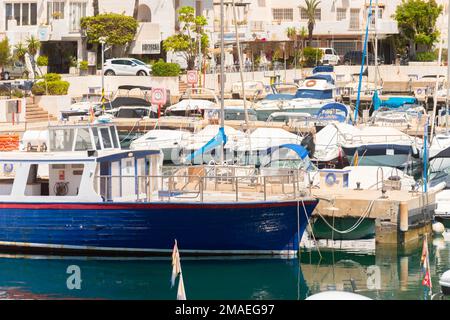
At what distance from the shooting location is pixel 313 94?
5719 cm

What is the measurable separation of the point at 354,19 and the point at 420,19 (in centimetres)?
593

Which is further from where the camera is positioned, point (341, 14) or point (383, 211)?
point (341, 14)

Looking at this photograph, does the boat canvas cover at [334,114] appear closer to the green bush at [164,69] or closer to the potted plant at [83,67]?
the green bush at [164,69]

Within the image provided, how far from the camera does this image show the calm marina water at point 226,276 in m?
25.0

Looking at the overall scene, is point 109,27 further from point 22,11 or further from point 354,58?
point 354,58

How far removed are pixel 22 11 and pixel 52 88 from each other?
1334cm

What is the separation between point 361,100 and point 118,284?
35.5m

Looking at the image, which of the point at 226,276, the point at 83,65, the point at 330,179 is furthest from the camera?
the point at 83,65

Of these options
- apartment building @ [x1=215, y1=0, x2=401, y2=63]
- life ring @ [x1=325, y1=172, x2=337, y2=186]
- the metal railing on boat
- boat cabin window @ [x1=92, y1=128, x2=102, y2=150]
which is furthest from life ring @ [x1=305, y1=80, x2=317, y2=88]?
boat cabin window @ [x1=92, y1=128, x2=102, y2=150]

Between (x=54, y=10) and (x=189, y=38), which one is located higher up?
(x=54, y=10)

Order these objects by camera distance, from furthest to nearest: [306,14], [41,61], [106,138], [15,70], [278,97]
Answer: [306,14] < [41,61] < [15,70] < [278,97] < [106,138]

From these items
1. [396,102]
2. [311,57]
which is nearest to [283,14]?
[311,57]

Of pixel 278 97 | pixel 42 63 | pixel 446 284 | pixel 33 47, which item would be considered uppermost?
pixel 33 47
